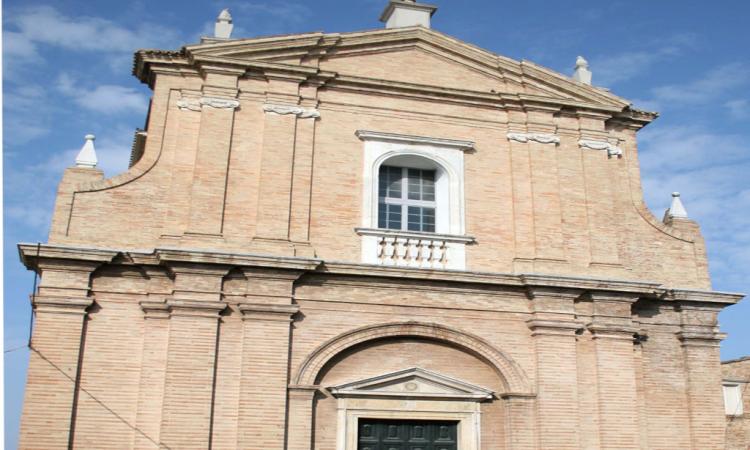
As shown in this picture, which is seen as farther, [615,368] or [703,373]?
[703,373]

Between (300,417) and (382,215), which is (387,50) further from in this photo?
(300,417)

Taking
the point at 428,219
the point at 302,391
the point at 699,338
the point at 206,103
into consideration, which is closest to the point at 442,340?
the point at 428,219

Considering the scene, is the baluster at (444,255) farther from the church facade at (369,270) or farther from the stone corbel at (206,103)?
the stone corbel at (206,103)

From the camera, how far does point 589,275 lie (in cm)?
1495

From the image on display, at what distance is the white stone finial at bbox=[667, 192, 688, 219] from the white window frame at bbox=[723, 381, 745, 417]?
11.5 feet

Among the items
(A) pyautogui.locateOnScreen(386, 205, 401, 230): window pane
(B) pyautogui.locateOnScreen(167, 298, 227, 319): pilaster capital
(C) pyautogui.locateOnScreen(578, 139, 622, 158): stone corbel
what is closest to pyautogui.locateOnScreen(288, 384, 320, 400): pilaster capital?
(B) pyautogui.locateOnScreen(167, 298, 227, 319): pilaster capital

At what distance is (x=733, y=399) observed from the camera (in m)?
17.3

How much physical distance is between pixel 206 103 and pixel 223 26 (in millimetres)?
1836

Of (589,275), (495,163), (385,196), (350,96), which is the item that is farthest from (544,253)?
(350,96)

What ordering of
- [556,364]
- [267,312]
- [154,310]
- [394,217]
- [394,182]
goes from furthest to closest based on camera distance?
[394,182]
[394,217]
[556,364]
[267,312]
[154,310]

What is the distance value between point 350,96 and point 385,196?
1.90 m

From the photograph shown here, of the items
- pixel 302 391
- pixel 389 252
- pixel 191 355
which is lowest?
pixel 302 391

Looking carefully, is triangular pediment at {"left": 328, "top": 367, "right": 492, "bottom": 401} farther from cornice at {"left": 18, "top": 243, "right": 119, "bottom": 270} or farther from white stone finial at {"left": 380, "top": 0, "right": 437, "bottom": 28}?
white stone finial at {"left": 380, "top": 0, "right": 437, "bottom": 28}

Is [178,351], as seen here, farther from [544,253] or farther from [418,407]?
[544,253]
